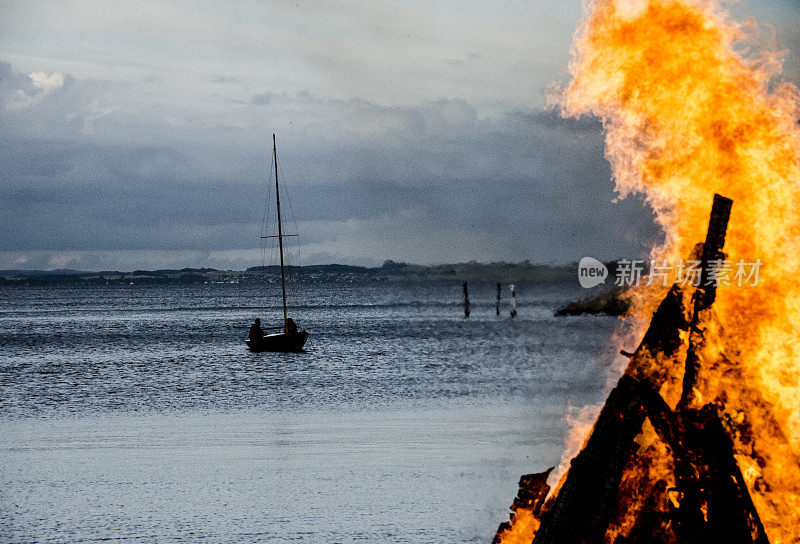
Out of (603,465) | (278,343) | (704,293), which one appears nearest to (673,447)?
(603,465)

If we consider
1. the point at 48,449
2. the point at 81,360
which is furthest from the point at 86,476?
the point at 81,360

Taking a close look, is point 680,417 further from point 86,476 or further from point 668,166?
point 86,476

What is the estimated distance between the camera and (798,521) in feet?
21.0

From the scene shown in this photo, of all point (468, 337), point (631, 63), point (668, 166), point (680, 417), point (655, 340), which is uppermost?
point (631, 63)

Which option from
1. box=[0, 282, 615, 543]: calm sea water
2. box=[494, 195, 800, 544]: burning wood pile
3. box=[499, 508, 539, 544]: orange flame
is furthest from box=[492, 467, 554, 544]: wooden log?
box=[0, 282, 615, 543]: calm sea water

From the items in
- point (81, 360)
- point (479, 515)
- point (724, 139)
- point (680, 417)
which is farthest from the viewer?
point (81, 360)

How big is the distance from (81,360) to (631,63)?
46.5 metres

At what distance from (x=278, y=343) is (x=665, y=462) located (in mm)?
43819

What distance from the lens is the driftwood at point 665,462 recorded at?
→ 5941 millimetres

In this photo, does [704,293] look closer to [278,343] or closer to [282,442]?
[282,442]

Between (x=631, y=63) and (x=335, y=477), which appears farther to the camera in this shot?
(x=335, y=477)

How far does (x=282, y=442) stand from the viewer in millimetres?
19062

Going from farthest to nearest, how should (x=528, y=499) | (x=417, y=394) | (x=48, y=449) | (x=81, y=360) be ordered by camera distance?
1. (x=81, y=360)
2. (x=417, y=394)
3. (x=48, y=449)
4. (x=528, y=499)

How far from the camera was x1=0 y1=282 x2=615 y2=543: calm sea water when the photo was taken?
12.1 meters
